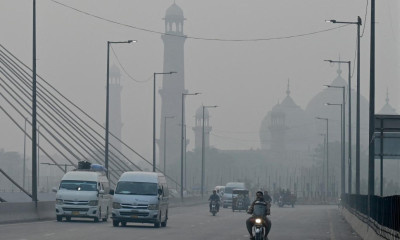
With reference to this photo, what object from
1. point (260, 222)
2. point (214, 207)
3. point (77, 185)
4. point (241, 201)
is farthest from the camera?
point (241, 201)

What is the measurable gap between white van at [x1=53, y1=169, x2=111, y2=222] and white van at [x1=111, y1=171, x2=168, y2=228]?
2579 mm

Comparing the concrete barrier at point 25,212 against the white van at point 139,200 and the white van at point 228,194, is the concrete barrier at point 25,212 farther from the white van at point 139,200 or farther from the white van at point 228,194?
the white van at point 228,194

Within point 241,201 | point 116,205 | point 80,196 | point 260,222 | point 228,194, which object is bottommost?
point 228,194

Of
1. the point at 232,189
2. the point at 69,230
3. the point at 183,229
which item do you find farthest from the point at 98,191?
the point at 232,189

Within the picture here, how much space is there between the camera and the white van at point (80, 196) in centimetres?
5544

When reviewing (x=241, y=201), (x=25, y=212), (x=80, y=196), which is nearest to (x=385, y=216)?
(x=80, y=196)

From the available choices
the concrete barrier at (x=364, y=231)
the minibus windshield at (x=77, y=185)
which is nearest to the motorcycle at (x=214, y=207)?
the concrete barrier at (x=364, y=231)

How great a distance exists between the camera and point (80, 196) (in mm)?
55375

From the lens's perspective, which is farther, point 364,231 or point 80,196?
point 80,196

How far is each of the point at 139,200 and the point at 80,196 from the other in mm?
4096

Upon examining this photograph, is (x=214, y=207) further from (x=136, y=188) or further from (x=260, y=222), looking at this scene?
(x=260, y=222)

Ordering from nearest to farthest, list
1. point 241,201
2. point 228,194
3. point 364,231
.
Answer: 1. point 364,231
2. point 241,201
3. point 228,194

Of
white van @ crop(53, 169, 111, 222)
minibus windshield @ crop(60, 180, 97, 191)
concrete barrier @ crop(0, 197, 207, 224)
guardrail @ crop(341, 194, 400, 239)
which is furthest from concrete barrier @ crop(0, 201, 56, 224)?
guardrail @ crop(341, 194, 400, 239)

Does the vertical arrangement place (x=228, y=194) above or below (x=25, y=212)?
below
